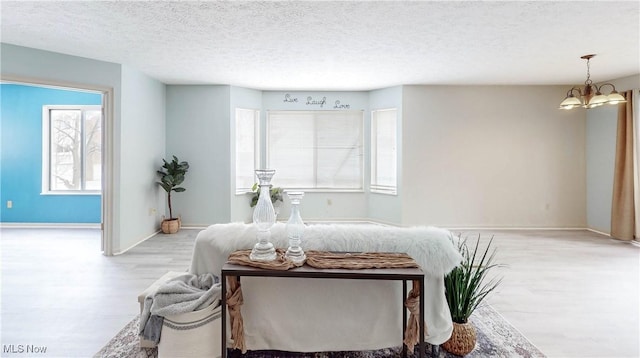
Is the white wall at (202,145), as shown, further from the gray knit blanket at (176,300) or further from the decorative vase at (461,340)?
the decorative vase at (461,340)

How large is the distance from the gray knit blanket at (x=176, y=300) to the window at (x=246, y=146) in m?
4.11

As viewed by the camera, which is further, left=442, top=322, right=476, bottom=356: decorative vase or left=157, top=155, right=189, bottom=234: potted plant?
left=157, top=155, right=189, bottom=234: potted plant

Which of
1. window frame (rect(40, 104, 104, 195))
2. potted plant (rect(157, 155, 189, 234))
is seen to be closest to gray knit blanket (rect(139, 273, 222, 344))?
potted plant (rect(157, 155, 189, 234))

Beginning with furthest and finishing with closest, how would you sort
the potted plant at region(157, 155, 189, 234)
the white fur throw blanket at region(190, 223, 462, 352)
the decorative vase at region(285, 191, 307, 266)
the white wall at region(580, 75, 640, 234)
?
the potted plant at region(157, 155, 189, 234), the white wall at region(580, 75, 640, 234), the white fur throw blanket at region(190, 223, 462, 352), the decorative vase at region(285, 191, 307, 266)

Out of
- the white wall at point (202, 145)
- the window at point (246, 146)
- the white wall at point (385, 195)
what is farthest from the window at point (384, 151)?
the white wall at point (202, 145)

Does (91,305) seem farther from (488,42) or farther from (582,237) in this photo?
(582,237)

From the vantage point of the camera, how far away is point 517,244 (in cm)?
482

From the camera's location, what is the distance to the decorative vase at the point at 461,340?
2.07 metres

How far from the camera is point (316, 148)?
21.1ft

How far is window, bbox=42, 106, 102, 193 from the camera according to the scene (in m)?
5.91

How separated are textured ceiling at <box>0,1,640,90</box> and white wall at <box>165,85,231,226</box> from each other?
0.71 metres

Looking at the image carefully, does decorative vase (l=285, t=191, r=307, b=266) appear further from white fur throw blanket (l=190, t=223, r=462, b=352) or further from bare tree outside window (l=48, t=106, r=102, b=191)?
bare tree outside window (l=48, t=106, r=102, b=191)

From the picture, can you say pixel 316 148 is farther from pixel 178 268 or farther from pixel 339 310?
pixel 339 310

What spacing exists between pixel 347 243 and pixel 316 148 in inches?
176
